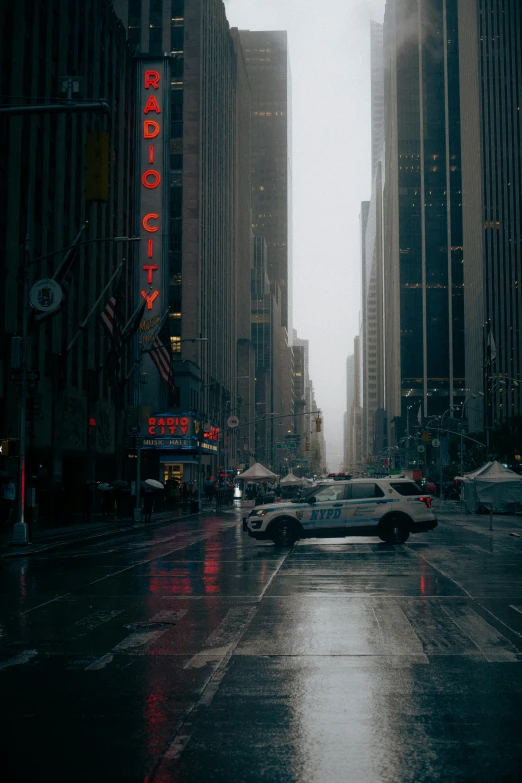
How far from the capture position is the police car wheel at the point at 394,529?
987 inches

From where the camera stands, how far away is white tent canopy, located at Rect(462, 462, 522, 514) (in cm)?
4388

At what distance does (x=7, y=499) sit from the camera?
33.4 m

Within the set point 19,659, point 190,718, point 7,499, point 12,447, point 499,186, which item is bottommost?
point 19,659

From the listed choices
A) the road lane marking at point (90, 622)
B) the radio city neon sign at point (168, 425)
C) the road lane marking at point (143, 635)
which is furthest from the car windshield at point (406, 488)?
the radio city neon sign at point (168, 425)

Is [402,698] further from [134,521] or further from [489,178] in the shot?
[489,178]

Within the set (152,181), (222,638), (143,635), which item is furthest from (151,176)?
(222,638)

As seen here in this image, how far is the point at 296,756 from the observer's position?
19.4 feet

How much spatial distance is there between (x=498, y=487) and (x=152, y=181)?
125 feet

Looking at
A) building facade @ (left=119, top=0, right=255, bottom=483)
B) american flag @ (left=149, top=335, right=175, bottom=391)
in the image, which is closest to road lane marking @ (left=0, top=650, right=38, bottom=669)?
american flag @ (left=149, top=335, right=175, bottom=391)

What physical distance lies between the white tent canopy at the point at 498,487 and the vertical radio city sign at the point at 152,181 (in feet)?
104

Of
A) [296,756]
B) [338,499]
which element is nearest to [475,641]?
[296,756]

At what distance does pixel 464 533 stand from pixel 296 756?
27.5 metres

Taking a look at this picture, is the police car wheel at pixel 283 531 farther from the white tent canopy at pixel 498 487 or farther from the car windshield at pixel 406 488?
the white tent canopy at pixel 498 487

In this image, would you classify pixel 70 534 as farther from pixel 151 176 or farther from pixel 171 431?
pixel 151 176
